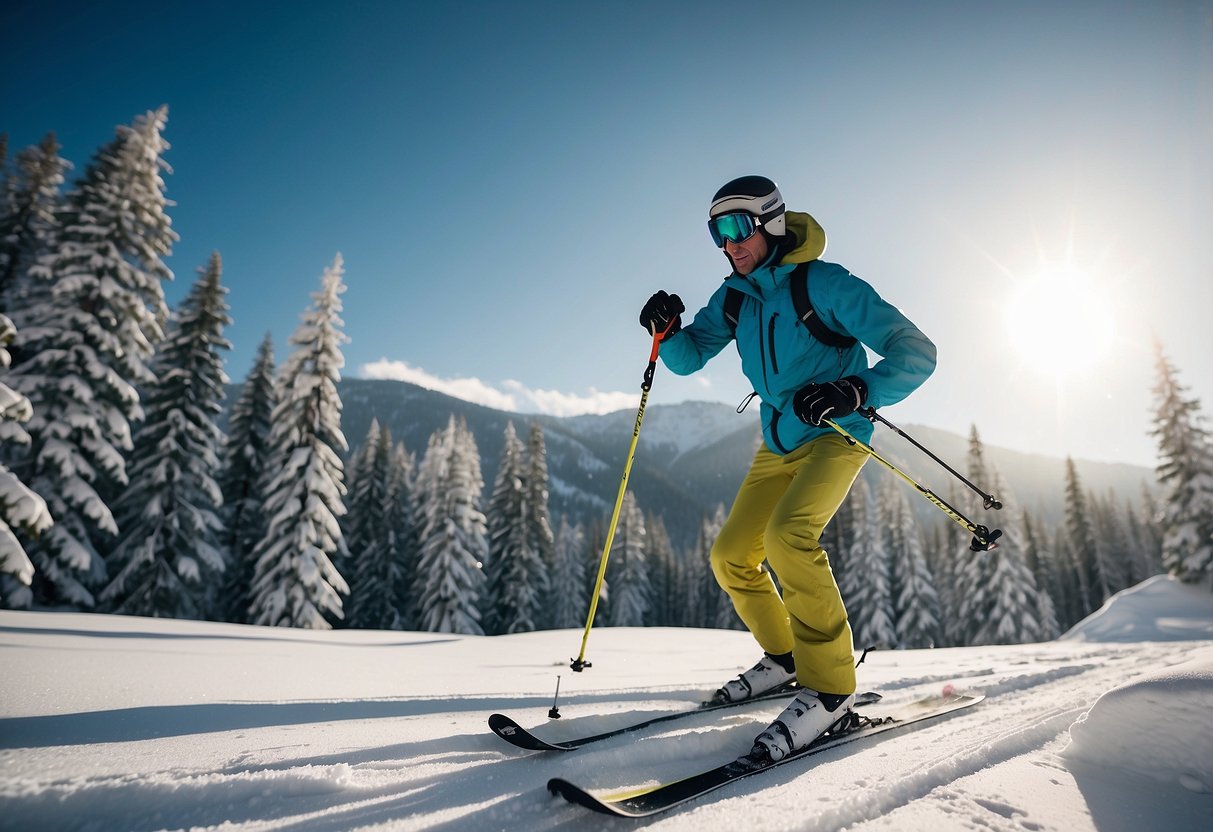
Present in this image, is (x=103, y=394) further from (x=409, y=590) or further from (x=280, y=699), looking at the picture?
(x=409, y=590)

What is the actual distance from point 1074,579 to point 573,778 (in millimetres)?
57078

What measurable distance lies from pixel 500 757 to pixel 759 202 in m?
2.97

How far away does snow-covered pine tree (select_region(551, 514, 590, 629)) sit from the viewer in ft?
122

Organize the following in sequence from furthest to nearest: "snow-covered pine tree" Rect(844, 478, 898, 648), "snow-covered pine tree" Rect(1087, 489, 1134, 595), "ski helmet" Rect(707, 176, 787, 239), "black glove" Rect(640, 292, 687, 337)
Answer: "snow-covered pine tree" Rect(1087, 489, 1134, 595) → "snow-covered pine tree" Rect(844, 478, 898, 648) → "black glove" Rect(640, 292, 687, 337) → "ski helmet" Rect(707, 176, 787, 239)

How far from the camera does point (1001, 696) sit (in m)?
3.53

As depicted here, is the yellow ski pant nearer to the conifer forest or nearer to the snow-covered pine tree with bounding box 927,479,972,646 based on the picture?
the conifer forest

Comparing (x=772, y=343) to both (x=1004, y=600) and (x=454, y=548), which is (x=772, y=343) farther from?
(x=1004, y=600)

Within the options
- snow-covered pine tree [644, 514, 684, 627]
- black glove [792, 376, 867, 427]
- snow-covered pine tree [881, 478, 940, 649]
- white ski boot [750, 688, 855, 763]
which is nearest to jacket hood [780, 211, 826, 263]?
black glove [792, 376, 867, 427]

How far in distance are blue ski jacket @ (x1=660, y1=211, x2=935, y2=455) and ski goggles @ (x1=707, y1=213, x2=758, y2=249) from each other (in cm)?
21

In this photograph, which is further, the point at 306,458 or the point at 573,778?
the point at 306,458

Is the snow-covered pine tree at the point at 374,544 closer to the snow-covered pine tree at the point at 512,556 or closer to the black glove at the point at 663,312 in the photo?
the snow-covered pine tree at the point at 512,556

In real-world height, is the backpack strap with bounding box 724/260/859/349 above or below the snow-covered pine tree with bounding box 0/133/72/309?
below

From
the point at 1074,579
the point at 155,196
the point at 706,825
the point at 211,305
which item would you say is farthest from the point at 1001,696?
the point at 1074,579

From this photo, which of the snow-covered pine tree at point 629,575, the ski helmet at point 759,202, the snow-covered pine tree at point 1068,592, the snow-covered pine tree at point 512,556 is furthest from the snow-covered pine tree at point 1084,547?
the ski helmet at point 759,202
